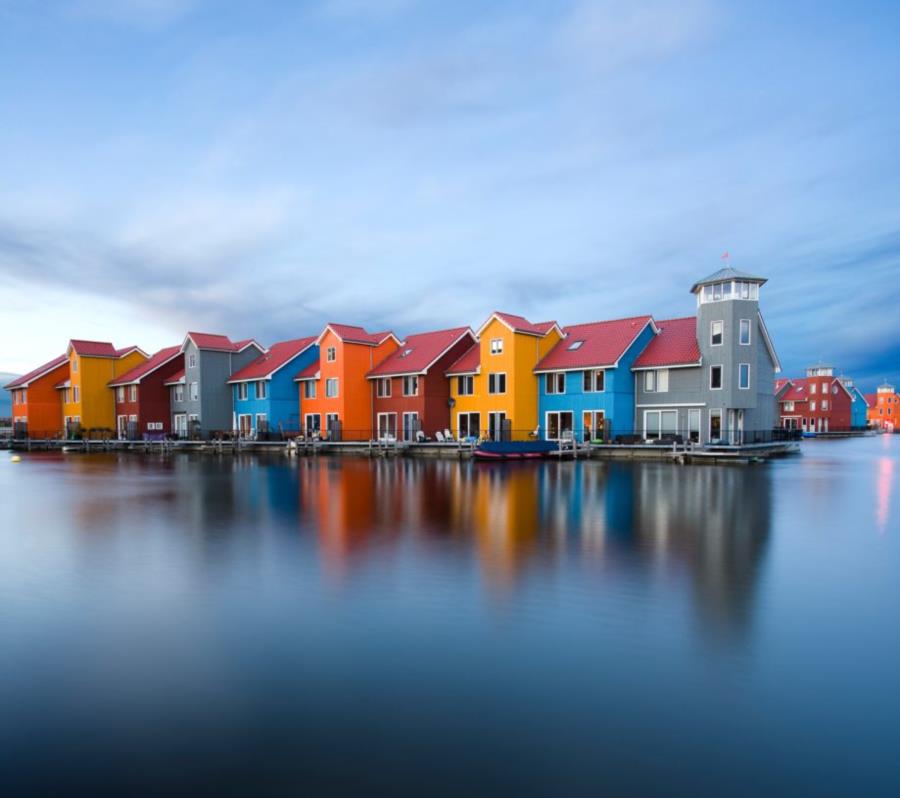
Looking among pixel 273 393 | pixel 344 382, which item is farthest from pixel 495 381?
pixel 273 393

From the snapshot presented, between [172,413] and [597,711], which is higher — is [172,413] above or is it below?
above

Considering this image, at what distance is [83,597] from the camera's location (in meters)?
9.31

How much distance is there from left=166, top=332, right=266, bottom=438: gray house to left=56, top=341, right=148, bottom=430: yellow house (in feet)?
33.3

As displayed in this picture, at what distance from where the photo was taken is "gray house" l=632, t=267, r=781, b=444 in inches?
1391

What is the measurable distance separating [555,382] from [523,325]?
440 centimetres

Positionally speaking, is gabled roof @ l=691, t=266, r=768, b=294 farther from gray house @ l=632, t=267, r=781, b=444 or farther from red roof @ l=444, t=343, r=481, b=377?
red roof @ l=444, t=343, r=481, b=377

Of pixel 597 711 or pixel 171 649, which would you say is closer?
pixel 597 711

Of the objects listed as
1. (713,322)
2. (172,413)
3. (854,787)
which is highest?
(713,322)

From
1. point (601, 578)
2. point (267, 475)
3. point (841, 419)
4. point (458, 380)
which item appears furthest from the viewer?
point (841, 419)

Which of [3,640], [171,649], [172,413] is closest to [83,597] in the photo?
[3,640]

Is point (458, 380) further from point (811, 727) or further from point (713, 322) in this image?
point (811, 727)

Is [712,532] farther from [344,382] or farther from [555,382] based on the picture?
[344,382]

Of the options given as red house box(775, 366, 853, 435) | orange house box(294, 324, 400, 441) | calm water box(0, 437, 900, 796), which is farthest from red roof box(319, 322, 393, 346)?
red house box(775, 366, 853, 435)

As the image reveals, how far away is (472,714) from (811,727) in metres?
2.99
